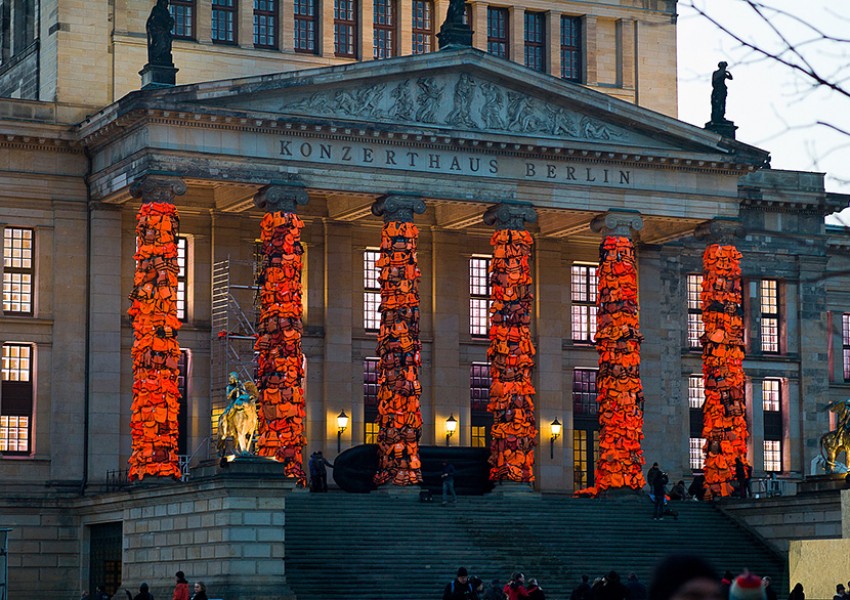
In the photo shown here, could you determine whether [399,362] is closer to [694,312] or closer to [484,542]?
[484,542]

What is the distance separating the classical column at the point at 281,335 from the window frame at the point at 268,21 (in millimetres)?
7117

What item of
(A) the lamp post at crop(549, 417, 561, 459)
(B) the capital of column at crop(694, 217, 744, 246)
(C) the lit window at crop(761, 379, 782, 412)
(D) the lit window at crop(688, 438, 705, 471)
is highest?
(B) the capital of column at crop(694, 217, 744, 246)

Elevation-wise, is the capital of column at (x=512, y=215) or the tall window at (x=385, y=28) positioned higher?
the tall window at (x=385, y=28)

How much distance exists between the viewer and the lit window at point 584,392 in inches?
2303

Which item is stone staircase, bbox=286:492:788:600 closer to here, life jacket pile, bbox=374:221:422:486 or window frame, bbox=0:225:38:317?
life jacket pile, bbox=374:221:422:486

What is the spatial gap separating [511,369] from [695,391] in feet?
39.6

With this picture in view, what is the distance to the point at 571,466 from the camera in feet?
188

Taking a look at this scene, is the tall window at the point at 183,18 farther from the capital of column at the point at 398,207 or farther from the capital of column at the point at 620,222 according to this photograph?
the capital of column at the point at 620,222

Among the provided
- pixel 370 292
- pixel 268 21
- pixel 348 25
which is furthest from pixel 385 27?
pixel 370 292

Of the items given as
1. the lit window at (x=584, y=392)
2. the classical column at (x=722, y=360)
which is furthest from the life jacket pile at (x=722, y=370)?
the lit window at (x=584, y=392)

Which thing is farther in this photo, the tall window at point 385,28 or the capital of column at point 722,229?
the tall window at point 385,28

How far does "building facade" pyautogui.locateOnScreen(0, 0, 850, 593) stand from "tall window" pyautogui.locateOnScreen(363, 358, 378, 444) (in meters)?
0.09

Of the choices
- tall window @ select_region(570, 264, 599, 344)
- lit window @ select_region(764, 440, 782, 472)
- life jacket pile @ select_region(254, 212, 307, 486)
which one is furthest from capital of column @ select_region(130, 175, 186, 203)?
lit window @ select_region(764, 440, 782, 472)

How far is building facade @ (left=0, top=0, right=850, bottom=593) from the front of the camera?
49.6m
